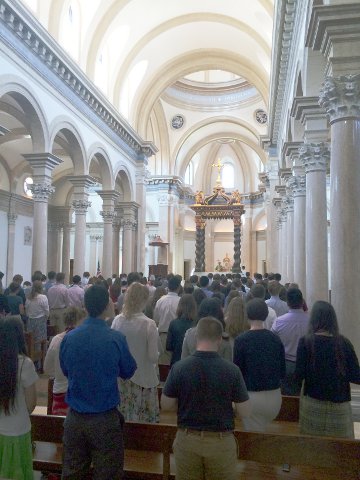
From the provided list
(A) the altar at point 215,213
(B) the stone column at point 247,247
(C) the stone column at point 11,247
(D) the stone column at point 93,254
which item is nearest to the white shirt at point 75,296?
(C) the stone column at point 11,247

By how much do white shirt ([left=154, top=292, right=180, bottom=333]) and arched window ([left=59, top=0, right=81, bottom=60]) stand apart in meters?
11.4

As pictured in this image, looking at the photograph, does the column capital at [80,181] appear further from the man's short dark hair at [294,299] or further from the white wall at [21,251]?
the man's short dark hair at [294,299]

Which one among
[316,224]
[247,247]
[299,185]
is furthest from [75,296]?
[247,247]

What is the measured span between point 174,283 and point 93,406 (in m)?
4.13

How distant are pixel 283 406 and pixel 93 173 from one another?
78.8ft

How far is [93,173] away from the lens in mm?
27156

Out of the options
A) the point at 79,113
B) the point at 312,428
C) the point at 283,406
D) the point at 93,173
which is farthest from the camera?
the point at 93,173

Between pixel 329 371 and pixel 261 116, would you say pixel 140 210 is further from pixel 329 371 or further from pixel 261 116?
pixel 329 371

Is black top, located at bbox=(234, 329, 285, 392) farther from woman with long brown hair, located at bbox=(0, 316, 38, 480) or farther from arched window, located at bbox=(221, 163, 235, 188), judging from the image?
arched window, located at bbox=(221, 163, 235, 188)

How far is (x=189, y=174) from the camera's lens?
3950cm

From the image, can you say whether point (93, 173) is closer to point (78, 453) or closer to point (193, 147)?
point (193, 147)

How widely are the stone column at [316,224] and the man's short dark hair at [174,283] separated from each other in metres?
3.08

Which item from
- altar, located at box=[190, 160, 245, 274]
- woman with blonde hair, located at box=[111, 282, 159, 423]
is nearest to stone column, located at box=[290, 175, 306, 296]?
woman with blonde hair, located at box=[111, 282, 159, 423]

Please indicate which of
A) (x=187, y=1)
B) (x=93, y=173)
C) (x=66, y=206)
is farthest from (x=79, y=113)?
(x=66, y=206)
